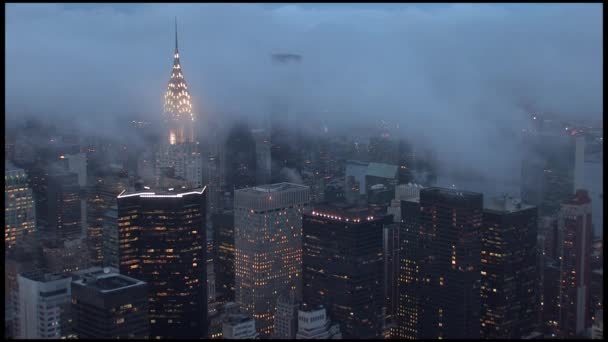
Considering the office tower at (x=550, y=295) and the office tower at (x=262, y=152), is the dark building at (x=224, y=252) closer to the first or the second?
the office tower at (x=262, y=152)

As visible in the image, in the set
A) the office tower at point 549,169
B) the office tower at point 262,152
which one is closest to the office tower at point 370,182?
the office tower at point 262,152

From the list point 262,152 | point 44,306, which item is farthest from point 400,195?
point 44,306

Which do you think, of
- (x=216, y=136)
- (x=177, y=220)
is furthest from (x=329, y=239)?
(x=216, y=136)

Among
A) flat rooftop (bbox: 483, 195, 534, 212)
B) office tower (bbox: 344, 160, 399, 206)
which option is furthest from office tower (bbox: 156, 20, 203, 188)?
flat rooftop (bbox: 483, 195, 534, 212)

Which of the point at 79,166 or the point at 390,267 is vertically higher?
the point at 79,166

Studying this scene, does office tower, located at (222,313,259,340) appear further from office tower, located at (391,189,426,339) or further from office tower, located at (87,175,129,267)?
office tower, located at (87,175,129,267)

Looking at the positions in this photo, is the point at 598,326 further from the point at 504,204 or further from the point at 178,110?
the point at 178,110
